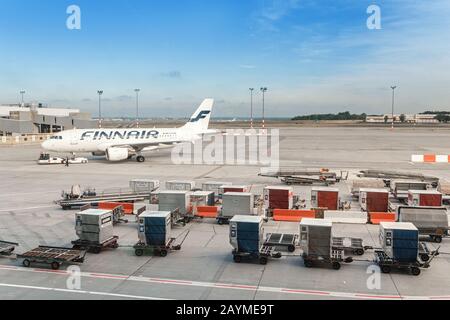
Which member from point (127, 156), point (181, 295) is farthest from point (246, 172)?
point (181, 295)

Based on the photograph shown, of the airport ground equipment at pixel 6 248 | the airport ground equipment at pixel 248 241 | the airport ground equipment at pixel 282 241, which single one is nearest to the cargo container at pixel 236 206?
the airport ground equipment at pixel 282 241

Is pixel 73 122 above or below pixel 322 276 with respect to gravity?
above

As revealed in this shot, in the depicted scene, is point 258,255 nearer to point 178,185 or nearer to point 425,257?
point 425,257

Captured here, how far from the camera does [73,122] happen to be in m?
95.1

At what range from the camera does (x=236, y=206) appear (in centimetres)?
2338

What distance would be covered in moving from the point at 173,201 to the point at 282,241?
7.24 m

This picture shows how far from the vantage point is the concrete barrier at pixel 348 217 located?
23.7 m

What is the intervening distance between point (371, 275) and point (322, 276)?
179 centimetres

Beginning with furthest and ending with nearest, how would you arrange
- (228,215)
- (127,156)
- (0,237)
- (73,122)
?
(73,122)
(127,156)
(228,215)
(0,237)

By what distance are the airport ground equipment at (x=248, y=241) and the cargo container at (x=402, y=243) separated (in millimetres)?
4236

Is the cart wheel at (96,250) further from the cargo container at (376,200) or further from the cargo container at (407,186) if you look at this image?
the cargo container at (407,186)

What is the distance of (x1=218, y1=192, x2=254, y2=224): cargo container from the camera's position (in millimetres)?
23203

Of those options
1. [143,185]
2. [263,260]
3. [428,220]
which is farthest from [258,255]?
[143,185]
